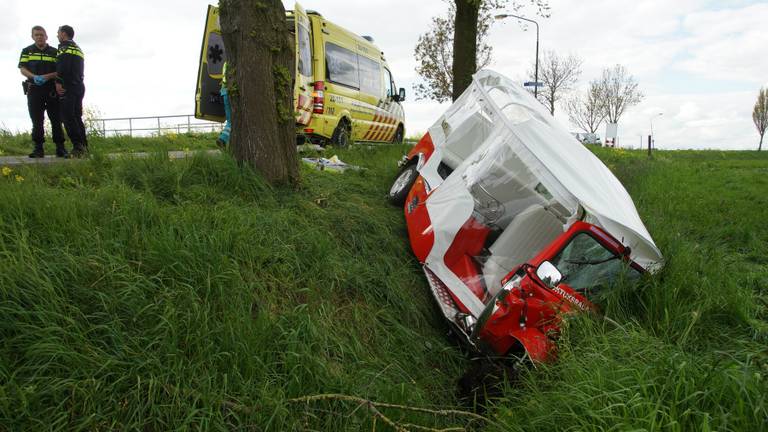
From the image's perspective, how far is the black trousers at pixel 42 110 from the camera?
695 cm

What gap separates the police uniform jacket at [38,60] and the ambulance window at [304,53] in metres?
3.81

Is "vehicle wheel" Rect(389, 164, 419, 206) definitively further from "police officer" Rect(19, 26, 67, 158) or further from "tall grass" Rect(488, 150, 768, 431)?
"police officer" Rect(19, 26, 67, 158)

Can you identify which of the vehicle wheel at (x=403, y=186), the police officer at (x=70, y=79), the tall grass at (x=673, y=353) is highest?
the police officer at (x=70, y=79)

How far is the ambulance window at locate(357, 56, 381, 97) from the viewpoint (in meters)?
11.7

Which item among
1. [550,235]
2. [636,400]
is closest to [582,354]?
[636,400]

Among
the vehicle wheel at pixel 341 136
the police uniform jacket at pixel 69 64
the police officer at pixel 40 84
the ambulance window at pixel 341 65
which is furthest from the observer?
the vehicle wheel at pixel 341 136

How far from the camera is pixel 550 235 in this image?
506 cm

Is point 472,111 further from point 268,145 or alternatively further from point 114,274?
point 114,274

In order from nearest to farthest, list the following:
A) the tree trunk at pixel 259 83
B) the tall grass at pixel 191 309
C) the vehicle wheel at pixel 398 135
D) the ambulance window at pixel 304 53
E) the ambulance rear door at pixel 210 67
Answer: the tall grass at pixel 191 309
the tree trunk at pixel 259 83
the ambulance rear door at pixel 210 67
the ambulance window at pixel 304 53
the vehicle wheel at pixel 398 135

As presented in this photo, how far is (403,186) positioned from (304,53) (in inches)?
148

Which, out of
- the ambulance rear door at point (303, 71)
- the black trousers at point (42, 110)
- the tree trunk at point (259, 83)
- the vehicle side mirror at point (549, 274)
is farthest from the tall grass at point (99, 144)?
the vehicle side mirror at point (549, 274)

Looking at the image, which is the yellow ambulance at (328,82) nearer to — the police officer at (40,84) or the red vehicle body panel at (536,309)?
the police officer at (40,84)

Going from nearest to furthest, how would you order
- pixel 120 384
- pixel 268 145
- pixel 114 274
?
pixel 120 384, pixel 114 274, pixel 268 145

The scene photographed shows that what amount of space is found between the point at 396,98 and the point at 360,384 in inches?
430
